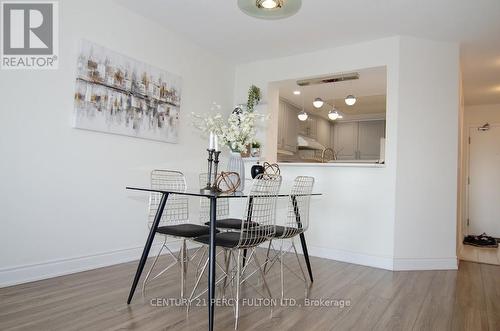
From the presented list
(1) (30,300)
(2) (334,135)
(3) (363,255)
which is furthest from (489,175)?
(1) (30,300)

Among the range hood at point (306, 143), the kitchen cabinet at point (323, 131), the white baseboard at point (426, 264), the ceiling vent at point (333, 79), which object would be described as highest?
the ceiling vent at point (333, 79)

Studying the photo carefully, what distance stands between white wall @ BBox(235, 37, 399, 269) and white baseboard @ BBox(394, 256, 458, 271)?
4.1 inches

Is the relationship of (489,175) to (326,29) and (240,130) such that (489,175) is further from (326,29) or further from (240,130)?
(240,130)

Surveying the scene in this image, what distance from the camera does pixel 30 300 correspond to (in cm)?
228

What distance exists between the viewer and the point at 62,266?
2.87 metres

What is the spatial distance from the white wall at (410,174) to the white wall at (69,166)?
2274mm

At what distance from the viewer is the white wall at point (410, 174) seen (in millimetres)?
3643

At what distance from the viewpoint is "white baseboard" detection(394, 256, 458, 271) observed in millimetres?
3557

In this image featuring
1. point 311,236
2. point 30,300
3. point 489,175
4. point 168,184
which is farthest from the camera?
point 489,175

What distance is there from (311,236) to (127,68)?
278 cm

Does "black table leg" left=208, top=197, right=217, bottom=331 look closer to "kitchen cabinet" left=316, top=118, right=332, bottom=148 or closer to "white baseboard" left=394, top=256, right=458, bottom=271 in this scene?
"white baseboard" left=394, top=256, right=458, bottom=271

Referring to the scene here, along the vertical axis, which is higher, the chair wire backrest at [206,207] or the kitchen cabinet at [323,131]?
the kitchen cabinet at [323,131]

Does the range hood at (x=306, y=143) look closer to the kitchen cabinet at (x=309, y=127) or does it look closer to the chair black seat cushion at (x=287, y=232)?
the kitchen cabinet at (x=309, y=127)

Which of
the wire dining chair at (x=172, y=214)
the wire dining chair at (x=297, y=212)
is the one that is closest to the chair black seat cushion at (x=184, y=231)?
the wire dining chair at (x=172, y=214)
